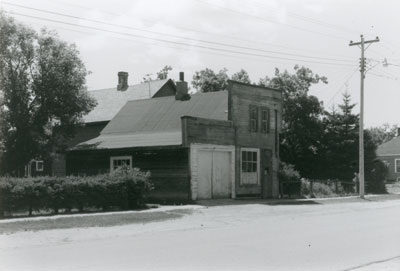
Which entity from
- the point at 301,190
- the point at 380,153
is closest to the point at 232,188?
the point at 301,190

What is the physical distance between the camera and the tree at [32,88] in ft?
99.3

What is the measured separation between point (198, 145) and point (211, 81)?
27.6 meters

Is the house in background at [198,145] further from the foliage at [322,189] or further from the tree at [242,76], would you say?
the tree at [242,76]

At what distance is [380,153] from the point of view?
71375 mm

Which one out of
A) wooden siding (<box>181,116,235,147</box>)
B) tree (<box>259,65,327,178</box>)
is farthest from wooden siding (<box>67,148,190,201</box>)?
tree (<box>259,65,327,178</box>)

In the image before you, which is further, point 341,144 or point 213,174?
point 341,144

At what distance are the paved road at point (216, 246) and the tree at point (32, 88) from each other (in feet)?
50.8

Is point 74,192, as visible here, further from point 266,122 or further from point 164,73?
point 164,73

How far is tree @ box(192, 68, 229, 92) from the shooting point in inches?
2121

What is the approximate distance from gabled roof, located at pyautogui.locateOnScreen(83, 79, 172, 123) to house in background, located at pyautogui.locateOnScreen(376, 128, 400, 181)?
3668 cm

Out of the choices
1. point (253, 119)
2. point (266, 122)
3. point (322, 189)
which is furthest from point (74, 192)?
point (322, 189)

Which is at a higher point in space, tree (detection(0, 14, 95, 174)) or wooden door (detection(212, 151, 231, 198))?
tree (detection(0, 14, 95, 174))

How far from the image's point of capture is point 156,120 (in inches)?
1258

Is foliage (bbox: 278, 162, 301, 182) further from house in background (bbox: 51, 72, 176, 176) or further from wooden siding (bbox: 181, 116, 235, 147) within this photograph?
house in background (bbox: 51, 72, 176, 176)
